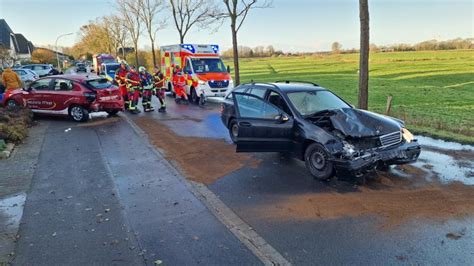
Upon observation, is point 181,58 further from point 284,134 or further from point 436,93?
point 436,93

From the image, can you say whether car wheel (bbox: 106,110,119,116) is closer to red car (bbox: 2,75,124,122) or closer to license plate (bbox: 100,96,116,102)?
red car (bbox: 2,75,124,122)

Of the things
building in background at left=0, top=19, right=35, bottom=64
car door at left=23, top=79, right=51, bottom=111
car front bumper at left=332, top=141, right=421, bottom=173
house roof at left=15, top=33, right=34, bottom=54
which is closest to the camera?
car front bumper at left=332, top=141, right=421, bottom=173

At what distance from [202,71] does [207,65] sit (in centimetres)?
46

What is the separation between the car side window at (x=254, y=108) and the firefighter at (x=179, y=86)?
405 inches

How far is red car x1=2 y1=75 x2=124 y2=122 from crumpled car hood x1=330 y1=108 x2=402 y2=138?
29.6ft

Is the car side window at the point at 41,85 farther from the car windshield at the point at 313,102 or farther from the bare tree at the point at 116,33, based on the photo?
the bare tree at the point at 116,33

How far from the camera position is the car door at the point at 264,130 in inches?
273

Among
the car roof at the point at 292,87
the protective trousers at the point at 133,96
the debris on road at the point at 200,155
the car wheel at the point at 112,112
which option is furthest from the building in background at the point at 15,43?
the car roof at the point at 292,87

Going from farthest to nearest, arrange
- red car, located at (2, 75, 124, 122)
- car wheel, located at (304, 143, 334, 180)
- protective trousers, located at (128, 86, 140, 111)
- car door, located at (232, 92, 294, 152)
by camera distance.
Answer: protective trousers, located at (128, 86, 140, 111), red car, located at (2, 75, 124, 122), car door, located at (232, 92, 294, 152), car wheel, located at (304, 143, 334, 180)

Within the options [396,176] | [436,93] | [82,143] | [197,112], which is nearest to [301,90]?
[396,176]

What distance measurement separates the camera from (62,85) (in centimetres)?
1305

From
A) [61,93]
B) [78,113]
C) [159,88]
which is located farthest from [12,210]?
[159,88]

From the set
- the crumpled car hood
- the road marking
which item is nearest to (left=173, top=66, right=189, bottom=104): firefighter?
the road marking

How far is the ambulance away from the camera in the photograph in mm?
16781
